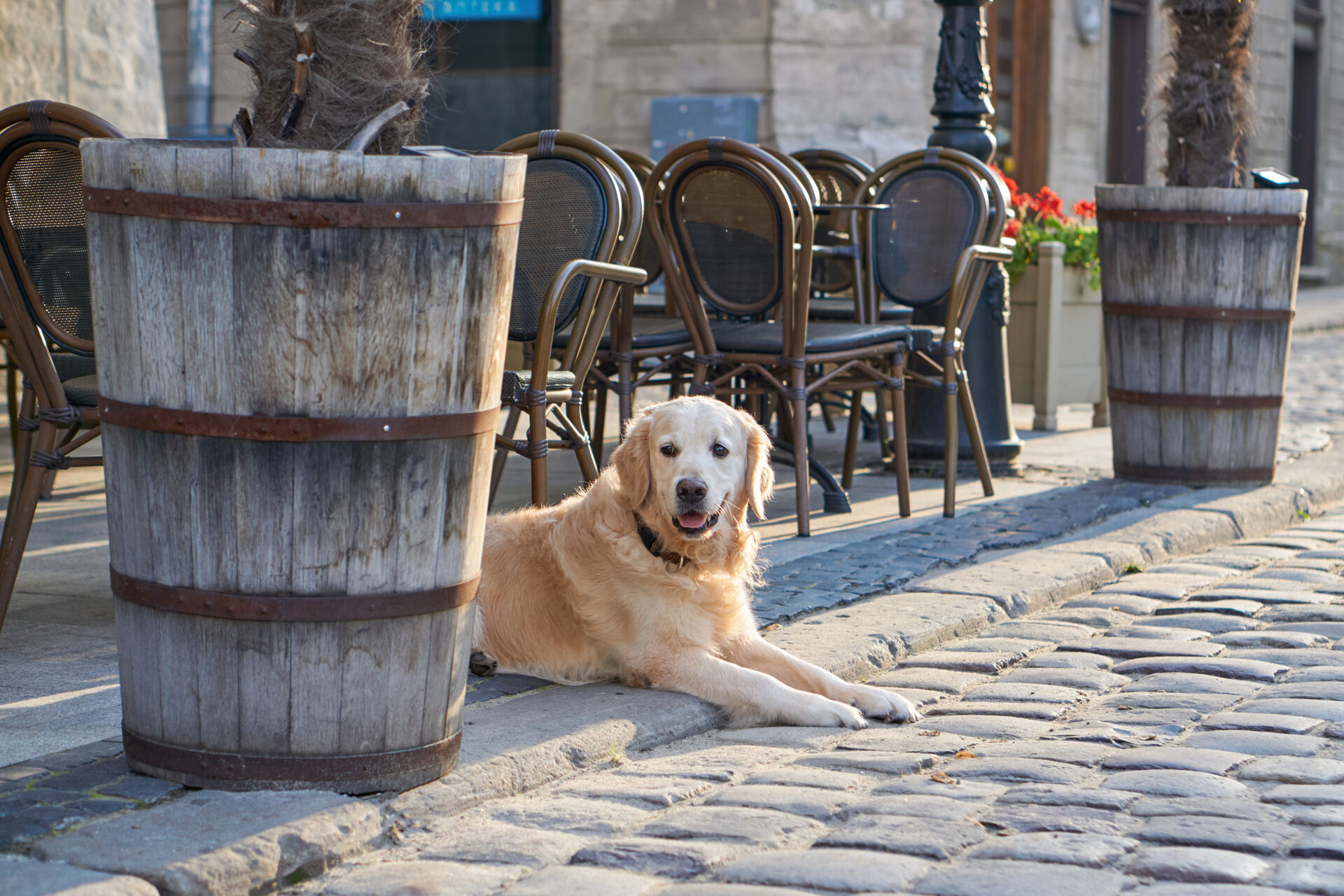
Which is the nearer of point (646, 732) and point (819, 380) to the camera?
point (646, 732)

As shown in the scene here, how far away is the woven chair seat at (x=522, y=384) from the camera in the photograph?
4.68 metres

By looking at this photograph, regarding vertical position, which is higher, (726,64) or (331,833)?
(726,64)

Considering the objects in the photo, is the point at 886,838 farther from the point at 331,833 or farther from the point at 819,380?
the point at 819,380

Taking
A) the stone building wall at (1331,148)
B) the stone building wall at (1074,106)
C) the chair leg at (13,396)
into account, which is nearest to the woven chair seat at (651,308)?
the chair leg at (13,396)

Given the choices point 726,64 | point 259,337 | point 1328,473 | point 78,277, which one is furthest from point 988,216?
point 726,64

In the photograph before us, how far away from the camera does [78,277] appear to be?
4254mm

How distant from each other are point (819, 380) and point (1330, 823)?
3129 millimetres

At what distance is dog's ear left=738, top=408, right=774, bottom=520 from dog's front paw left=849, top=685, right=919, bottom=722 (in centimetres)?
55

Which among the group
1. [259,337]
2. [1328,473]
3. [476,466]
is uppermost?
[259,337]

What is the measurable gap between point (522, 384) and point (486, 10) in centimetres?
1065

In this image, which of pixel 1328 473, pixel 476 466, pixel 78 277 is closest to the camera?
pixel 476 466

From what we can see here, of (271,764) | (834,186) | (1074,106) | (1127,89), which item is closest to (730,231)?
(834,186)

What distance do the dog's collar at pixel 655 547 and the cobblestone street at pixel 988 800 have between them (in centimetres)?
46

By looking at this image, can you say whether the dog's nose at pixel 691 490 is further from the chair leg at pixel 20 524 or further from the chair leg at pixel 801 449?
the chair leg at pixel 801 449
